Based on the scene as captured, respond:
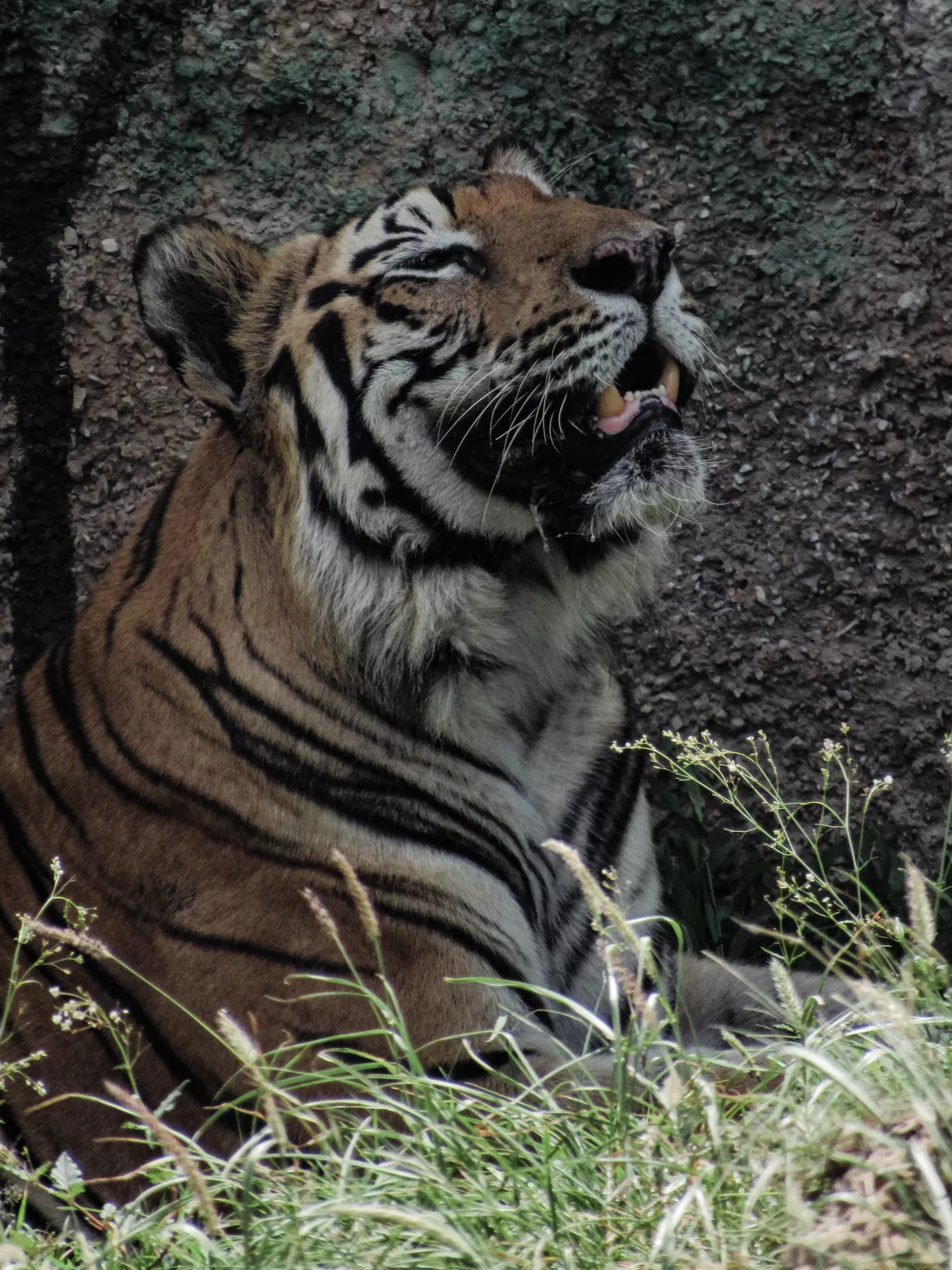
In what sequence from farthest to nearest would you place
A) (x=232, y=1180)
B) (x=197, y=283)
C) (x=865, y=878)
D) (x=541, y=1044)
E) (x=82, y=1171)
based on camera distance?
(x=865, y=878) → (x=197, y=283) → (x=82, y=1171) → (x=541, y=1044) → (x=232, y=1180)

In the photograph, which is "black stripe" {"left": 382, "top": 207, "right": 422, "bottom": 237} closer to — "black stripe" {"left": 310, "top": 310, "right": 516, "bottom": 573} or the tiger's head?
the tiger's head

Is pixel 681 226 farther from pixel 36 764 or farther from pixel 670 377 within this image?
pixel 36 764

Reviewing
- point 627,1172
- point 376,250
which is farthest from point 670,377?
point 627,1172

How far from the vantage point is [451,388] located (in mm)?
2938

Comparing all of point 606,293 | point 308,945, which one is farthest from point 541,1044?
point 606,293

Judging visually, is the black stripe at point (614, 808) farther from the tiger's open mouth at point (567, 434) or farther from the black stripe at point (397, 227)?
the black stripe at point (397, 227)

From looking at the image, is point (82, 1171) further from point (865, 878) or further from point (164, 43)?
point (164, 43)

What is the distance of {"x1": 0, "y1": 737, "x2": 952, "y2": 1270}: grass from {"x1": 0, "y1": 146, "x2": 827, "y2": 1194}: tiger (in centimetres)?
72

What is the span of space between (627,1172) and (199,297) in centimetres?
201

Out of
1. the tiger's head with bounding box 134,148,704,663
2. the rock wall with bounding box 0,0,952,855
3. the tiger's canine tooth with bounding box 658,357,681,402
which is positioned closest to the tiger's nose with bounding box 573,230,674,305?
the tiger's head with bounding box 134,148,704,663

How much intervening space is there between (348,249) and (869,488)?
159 cm

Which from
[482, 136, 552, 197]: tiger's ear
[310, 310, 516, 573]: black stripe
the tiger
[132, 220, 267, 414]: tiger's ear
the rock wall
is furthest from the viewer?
the rock wall

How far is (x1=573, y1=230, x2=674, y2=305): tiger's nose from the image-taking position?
2844 mm

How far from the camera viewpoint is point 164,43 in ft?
13.4
